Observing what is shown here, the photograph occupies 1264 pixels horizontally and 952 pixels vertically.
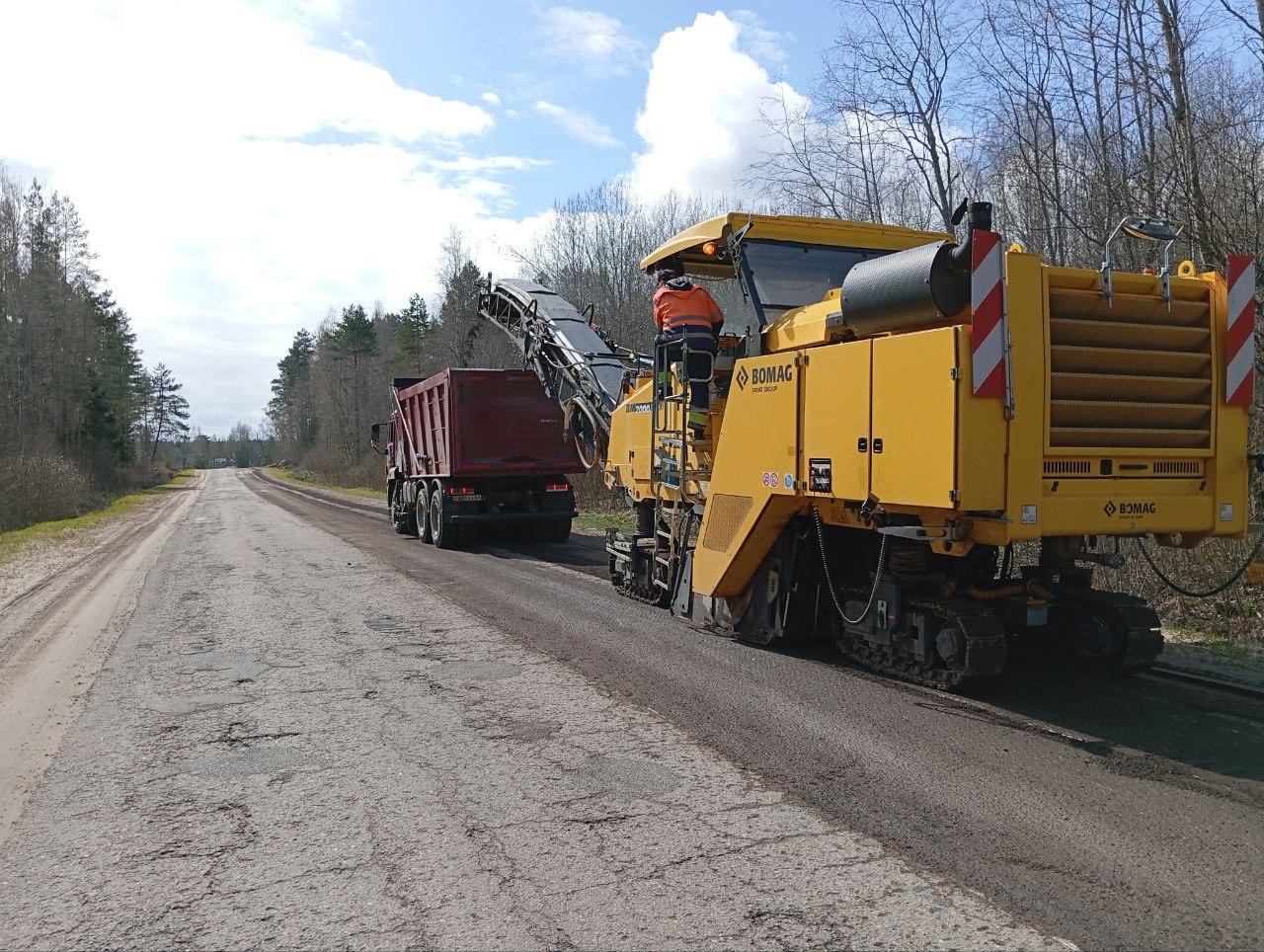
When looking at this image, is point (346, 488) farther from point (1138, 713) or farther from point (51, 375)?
point (1138, 713)

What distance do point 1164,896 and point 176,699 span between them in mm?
5583

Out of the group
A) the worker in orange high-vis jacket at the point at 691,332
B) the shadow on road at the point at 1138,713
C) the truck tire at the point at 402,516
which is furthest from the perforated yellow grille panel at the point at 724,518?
the truck tire at the point at 402,516

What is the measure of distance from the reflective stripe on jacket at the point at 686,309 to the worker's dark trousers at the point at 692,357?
6 cm

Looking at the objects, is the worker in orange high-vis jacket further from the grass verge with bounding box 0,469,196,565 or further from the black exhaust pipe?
the grass verge with bounding box 0,469,196,565

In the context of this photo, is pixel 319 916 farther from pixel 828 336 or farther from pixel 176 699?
pixel 828 336

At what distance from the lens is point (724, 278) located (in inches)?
292

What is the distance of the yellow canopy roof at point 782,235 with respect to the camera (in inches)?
285

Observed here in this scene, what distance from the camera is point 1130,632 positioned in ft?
18.9

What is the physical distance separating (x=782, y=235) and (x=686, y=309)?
96 centimetres

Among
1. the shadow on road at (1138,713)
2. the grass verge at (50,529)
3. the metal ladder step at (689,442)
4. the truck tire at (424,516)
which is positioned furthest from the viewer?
the grass verge at (50,529)

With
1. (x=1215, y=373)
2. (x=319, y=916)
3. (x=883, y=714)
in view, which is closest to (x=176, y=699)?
(x=319, y=916)

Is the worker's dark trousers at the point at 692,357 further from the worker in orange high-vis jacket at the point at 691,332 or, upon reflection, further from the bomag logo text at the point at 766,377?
the bomag logo text at the point at 766,377

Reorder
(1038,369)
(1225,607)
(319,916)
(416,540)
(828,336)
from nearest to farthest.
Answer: (319,916) → (1038,369) → (828,336) → (1225,607) → (416,540)

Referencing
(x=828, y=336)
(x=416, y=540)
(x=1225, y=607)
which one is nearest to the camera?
(x=828, y=336)
